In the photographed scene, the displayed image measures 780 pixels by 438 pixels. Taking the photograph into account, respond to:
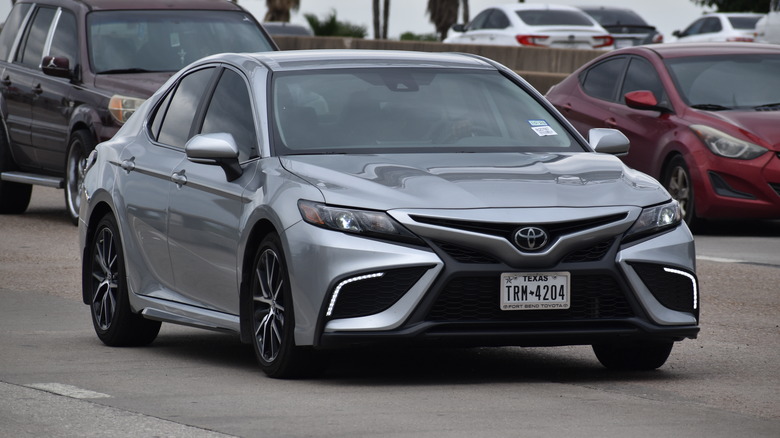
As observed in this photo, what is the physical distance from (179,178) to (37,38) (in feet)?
31.7

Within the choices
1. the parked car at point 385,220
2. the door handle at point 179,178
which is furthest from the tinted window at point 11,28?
the door handle at point 179,178

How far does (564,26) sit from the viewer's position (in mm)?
36531

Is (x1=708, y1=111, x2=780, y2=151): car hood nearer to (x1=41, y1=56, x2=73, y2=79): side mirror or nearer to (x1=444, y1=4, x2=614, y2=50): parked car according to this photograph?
(x1=41, y1=56, x2=73, y2=79): side mirror

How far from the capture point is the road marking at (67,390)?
7.46m

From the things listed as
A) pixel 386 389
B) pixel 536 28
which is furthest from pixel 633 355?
pixel 536 28

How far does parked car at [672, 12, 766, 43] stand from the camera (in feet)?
139

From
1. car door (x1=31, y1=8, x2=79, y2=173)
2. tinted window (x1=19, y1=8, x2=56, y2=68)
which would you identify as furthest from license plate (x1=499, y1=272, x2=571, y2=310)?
tinted window (x1=19, y1=8, x2=56, y2=68)

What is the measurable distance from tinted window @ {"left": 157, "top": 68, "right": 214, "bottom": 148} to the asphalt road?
1.08 m

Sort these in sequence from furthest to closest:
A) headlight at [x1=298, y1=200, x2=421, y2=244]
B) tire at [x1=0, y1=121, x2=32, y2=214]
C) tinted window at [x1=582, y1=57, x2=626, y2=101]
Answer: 1. tire at [x1=0, y1=121, x2=32, y2=214]
2. tinted window at [x1=582, y1=57, x2=626, y2=101]
3. headlight at [x1=298, y1=200, x2=421, y2=244]

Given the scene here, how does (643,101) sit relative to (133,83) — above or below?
below

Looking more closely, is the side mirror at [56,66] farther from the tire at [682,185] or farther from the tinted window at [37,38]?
the tire at [682,185]

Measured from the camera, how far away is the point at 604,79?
700 inches

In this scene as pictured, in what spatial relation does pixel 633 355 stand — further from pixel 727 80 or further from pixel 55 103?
pixel 55 103

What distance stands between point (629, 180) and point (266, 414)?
2046 millimetres
